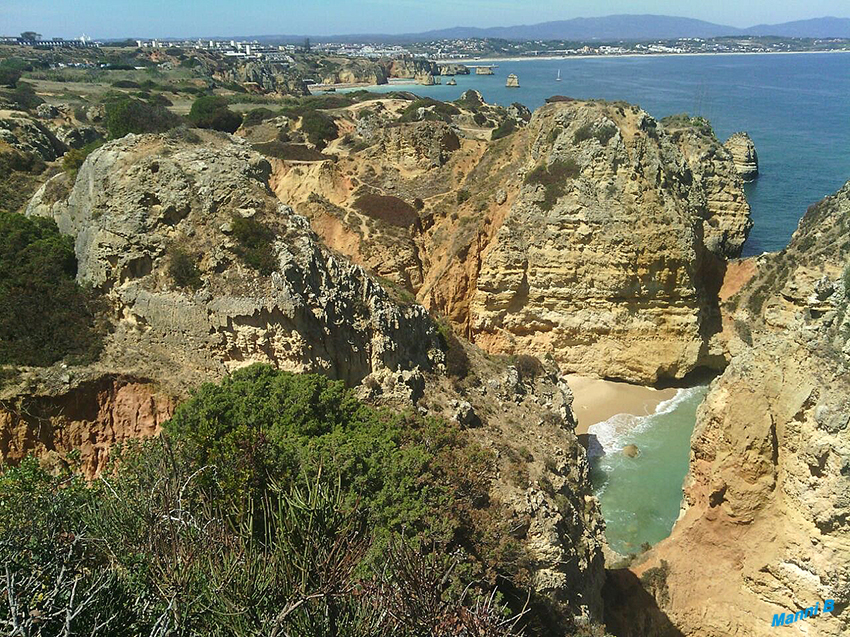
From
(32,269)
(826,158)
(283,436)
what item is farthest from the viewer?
(826,158)

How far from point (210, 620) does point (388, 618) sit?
186 centimetres

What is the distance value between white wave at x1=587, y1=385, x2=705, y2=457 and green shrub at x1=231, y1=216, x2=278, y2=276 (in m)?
14.7

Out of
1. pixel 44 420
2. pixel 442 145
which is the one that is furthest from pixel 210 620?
pixel 442 145

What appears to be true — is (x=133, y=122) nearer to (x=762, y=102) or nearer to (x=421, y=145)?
Result: (x=421, y=145)

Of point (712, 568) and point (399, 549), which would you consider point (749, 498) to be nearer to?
point (712, 568)

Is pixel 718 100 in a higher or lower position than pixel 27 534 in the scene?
higher

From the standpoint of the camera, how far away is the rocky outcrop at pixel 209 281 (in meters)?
12.7

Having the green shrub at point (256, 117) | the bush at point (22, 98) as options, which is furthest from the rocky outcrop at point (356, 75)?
the green shrub at point (256, 117)

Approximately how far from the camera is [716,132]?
76.6m

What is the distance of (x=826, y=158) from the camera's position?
6475 cm

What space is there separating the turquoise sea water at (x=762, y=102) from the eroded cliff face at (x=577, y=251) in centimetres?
1896

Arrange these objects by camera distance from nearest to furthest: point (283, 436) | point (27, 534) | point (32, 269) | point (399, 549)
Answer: point (27, 534) < point (399, 549) < point (283, 436) < point (32, 269)

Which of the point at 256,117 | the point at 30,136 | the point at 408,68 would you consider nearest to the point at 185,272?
the point at 30,136

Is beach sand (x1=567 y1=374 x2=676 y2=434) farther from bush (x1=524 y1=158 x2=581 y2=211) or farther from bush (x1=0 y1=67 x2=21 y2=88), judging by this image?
bush (x1=0 y1=67 x2=21 y2=88)
